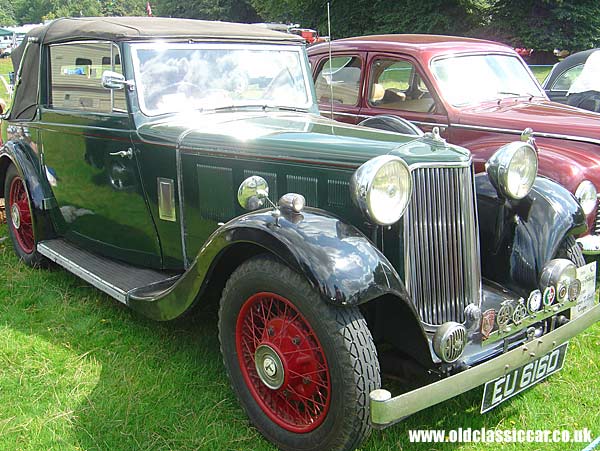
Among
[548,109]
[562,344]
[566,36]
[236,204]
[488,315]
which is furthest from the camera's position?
[566,36]

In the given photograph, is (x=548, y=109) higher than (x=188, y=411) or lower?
higher

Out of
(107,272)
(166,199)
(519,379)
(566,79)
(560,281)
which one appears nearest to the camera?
(519,379)

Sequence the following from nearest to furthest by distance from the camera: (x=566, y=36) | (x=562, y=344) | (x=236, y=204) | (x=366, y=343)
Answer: (x=366, y=343)
(x=562, y=344)
(x=236, y=204)
(x=566, y=36)

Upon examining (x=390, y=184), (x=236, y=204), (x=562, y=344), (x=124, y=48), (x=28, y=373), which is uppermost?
(x=124, y=48)

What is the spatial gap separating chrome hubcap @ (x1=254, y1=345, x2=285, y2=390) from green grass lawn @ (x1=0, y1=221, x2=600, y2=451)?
0.26m

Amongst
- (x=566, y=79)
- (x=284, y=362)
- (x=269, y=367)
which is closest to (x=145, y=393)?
(x=269, y=367)

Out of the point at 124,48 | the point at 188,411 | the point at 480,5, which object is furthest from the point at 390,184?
the point at 480,5

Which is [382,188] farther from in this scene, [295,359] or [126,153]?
[126,153]

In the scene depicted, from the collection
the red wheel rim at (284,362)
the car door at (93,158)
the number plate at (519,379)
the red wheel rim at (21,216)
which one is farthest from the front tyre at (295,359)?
the red wheel rim at (21,216)

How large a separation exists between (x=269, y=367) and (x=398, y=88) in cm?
382

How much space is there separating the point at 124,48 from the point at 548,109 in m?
3.81

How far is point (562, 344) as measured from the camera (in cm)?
263

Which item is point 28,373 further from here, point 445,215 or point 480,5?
point 480,5

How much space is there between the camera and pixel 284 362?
95.7 inches
